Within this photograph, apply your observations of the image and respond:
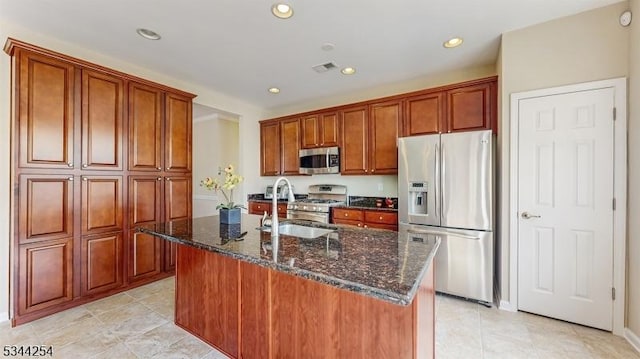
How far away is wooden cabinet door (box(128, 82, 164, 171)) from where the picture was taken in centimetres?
298

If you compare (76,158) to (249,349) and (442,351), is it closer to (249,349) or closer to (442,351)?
(249,349)

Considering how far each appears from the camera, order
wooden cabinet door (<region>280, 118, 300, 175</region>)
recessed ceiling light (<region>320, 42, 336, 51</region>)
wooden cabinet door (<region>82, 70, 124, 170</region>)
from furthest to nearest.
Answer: wooden cabinet door (<region>280, 118, 300, 175</region>) → recessed ceiling light (<region>320, 42, 336, 51</region>) → wooden cabinet door (<region>82, 70, 124, 170</region>)

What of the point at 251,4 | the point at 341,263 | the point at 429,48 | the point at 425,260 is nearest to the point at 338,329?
the point at 341,263

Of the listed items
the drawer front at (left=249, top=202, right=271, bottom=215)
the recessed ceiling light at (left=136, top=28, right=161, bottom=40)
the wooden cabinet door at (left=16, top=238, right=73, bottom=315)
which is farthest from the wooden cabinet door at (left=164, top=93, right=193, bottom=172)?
the drawer front at (left=249, top=202, right=271, bottom=215)

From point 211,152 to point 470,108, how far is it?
5.00m

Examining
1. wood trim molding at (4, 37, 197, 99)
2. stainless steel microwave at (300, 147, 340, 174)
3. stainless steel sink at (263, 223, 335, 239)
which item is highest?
wood trim molding at (4, 37, 197, 99)

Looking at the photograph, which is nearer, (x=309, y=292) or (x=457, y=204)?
(x=309, y=292)

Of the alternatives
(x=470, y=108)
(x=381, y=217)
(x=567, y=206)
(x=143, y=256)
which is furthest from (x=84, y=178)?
(x=567, y=206)

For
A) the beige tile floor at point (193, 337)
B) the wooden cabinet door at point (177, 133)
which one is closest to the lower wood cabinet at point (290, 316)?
the beige tile floor at point (193, 337)

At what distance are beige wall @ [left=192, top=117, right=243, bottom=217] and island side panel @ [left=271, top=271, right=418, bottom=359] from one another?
4.53 metres

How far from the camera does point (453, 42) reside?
108 inches

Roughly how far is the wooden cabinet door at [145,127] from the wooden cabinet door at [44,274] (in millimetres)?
989

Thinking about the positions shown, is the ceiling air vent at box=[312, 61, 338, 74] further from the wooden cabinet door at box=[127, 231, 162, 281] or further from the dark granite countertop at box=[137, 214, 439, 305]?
Answer: the wooden cabinet door at box=[127, 231, 162, 281]

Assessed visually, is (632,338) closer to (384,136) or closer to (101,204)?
(384,136)
